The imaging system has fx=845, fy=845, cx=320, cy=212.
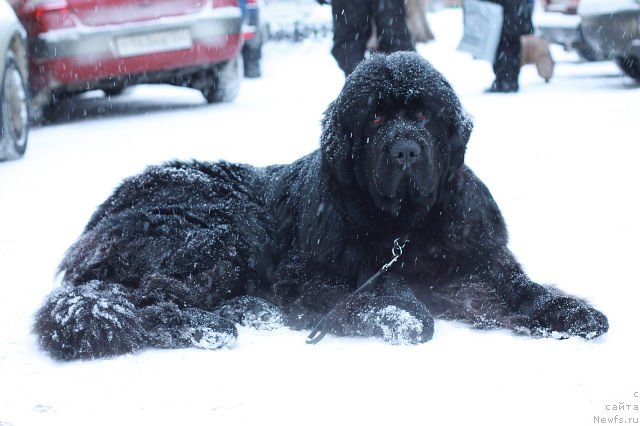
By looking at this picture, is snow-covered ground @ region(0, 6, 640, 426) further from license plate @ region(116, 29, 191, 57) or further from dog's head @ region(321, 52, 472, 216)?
license plate @ region(116, 29, 191, 57)

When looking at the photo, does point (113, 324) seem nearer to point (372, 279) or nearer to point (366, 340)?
point (366, 340)

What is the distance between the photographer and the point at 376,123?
10.9 ft

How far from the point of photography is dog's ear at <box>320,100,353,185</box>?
3.37 meters

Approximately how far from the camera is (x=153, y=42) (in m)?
8.86

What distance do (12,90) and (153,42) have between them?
1.92 meters

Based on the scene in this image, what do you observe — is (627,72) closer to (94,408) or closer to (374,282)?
(374,282)

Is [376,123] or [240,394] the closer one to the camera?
[240,394]

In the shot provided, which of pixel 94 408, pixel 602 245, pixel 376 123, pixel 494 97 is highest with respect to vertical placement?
pixel 376 123

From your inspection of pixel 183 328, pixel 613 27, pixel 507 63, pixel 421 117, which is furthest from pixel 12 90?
pixel 613 27

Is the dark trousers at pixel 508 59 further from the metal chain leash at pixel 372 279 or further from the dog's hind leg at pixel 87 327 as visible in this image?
the dog's hind leg at pixel 87 327

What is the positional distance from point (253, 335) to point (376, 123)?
3.13ft

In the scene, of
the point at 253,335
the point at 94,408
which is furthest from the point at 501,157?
the point at 94,408

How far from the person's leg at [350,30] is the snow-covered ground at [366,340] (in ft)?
2.38

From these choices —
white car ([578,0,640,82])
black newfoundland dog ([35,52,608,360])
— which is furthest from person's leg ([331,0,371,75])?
black newfoundland dog ([35,52,608,360])
